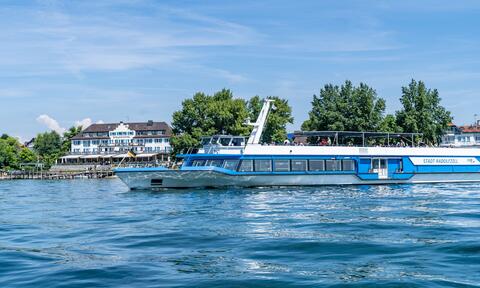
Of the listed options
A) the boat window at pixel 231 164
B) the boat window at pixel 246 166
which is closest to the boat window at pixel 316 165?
the boat window at pixel 246 166

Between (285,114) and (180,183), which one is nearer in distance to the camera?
(180,183)

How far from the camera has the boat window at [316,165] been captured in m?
37.4

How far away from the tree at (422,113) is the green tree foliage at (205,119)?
20.8 meters

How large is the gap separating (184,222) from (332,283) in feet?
30.3

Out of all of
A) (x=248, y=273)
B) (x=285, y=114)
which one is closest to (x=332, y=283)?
(x=248, y=273)

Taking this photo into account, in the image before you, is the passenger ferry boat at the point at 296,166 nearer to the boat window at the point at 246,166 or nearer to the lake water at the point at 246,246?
the boat window at the point at 246,166

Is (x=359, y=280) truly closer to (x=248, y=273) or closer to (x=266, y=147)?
(x=248, y=273)

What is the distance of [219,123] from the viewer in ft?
261

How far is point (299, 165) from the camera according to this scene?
1459 inches

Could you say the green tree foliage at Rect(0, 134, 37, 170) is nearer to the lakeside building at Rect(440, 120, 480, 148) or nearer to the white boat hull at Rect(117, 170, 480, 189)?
the lakeside building at Rect(440, 120, 480, 148)

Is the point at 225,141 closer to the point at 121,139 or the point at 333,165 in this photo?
the point at 333,165

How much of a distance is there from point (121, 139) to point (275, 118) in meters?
60.6

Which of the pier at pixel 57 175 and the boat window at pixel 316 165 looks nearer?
the boat window at pixel 316 165

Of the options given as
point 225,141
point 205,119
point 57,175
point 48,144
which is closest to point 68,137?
point 48,144
